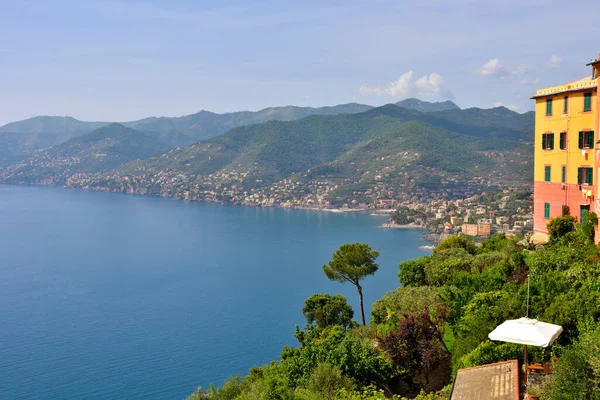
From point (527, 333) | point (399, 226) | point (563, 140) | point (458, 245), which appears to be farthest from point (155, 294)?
point (399, 226)

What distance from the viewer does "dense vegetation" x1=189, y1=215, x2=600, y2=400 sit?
744 centimetres

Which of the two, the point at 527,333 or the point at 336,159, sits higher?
the point at 336,159

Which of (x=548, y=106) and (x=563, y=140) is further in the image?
(x=548, y=106)

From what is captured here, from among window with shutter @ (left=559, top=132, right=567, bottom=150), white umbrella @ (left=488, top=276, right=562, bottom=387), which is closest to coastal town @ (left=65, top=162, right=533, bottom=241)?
window with shutter @ (left=559, top=132, right=567, bottom=150)

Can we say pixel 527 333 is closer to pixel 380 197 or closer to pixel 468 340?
pixel 468 340

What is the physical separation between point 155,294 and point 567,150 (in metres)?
37.4

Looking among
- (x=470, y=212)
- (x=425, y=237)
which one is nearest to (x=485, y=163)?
(x=470, y=212)

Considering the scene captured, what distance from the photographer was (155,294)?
45469 mm

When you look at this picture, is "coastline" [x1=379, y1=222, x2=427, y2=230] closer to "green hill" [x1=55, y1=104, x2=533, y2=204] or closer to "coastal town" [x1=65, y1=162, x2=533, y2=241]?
"coastal town" [x1=65, y1=162, x2=533, y2=241]

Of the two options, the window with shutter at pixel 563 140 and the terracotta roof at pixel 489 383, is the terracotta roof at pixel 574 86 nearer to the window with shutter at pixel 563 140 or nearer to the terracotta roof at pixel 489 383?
the window with shutter at pixel 563 140

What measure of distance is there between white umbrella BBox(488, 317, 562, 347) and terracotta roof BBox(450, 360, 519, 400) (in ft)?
1.26

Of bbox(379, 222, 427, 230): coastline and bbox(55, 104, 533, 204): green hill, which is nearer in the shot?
bbox(379, 222, 427, 230): coastline

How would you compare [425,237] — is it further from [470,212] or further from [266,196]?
[266,196]

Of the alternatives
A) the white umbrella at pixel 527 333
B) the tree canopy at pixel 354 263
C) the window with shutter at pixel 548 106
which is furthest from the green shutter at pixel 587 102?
the tree canopy at pixel 354 263
